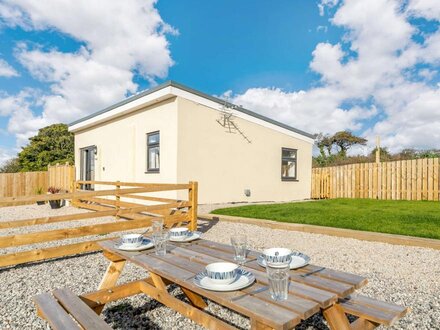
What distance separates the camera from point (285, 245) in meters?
4.73

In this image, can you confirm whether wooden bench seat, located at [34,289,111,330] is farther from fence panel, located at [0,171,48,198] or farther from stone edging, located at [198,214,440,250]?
fence panel, located at [0,171,48,198]

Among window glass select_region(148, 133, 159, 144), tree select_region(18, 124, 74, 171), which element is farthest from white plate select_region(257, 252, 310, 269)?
tree select_region(18, 124, 74, 171)

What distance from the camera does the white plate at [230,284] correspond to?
4.80 ft

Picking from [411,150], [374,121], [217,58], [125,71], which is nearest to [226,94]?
[217,58]

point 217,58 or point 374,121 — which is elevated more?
point 217,58

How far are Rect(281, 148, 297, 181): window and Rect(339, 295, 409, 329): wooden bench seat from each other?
10051 millimetres

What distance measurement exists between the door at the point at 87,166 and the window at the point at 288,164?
788 centimetres

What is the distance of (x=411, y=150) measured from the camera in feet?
55.3

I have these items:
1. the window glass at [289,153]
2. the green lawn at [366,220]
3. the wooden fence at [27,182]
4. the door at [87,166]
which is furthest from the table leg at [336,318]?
the wooden fence at [27,182]

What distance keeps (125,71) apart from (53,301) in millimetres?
14620

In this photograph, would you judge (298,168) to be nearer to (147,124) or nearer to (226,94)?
(226,94)

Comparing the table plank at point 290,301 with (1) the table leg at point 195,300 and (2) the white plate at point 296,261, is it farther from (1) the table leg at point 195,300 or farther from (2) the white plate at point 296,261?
(1) the table leg at point 195,300

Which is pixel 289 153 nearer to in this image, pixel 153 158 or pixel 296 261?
pixel 153 158

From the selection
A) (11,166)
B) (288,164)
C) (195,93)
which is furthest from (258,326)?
(11,166)
